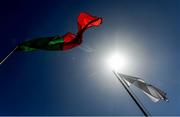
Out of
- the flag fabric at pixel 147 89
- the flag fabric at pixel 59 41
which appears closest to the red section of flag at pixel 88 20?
the flag fabric at pixel 59 41

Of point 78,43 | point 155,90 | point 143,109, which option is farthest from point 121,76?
point 78,43

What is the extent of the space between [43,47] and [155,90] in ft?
23.5

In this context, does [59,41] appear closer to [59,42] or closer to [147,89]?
[59,42]

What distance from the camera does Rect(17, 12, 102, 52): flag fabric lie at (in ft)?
47.2

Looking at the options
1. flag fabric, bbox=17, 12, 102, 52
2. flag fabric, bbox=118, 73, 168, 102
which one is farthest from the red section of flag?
flag fabric, bbox=118, 73, 168, 102

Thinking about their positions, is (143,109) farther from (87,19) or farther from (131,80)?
(87,19)

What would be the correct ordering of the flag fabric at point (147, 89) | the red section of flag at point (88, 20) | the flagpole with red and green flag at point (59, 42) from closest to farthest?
the flag fabric at point (147, 89)
the red section of flag at point (88, 20)
the flagpole with red and green flag at point (59, 42)

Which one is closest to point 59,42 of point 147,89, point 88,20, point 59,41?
point 59,41

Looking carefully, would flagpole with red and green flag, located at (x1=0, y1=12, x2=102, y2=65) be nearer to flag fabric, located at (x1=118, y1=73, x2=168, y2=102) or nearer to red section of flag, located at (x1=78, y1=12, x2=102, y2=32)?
red section of flag, located at (x1=78, y1=12, x2=102, y2=32)

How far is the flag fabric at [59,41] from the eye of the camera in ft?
47.2

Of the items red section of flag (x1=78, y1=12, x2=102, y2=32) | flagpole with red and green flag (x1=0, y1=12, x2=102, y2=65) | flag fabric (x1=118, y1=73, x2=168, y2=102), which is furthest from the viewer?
flagpole with red and green flag (x1=0, y1=12, x2=102, y2=65)

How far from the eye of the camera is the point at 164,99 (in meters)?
11.9

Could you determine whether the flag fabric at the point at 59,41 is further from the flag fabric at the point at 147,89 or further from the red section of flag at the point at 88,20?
the flag fabric at the point at 147,89

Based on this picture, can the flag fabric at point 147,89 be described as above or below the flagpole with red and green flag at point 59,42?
below
